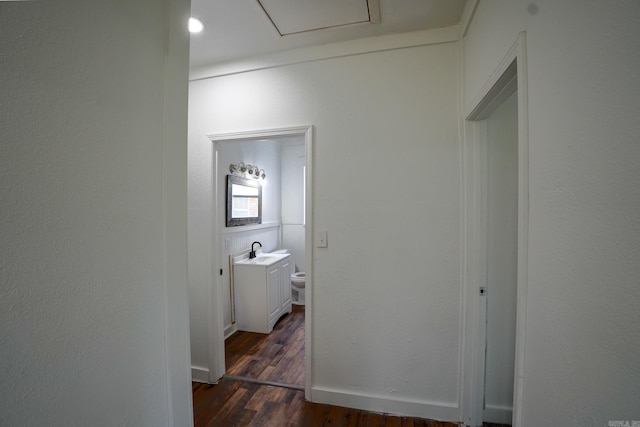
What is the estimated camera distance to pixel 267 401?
6.03ft

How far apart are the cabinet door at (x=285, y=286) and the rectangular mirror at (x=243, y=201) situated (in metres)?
0.75

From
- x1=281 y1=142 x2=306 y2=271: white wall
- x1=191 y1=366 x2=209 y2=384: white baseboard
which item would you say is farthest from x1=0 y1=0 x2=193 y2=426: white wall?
x1=281 y1=142 x2=306 y2=271: white wall

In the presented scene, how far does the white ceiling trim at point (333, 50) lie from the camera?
162 centimetres

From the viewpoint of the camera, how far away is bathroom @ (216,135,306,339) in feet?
9.62

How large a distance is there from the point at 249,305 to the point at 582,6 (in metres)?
3.21

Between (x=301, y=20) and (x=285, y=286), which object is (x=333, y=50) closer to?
(x=301, y=20)

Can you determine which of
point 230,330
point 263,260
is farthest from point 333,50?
point 230,330

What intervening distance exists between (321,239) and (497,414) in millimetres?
1637

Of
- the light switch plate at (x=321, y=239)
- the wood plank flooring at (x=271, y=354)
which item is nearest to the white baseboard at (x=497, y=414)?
the wood plank flooring at (x=271, y=354)

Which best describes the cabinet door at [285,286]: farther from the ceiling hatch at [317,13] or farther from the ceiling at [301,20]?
the ceiling hatch at [317,13]

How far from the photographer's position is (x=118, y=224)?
67 cm

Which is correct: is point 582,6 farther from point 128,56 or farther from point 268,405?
point 268,405

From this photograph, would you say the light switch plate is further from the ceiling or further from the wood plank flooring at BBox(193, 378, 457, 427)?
the ceiling

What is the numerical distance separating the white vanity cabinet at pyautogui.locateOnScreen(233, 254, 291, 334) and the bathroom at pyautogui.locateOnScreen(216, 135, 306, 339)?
0.09 meters
